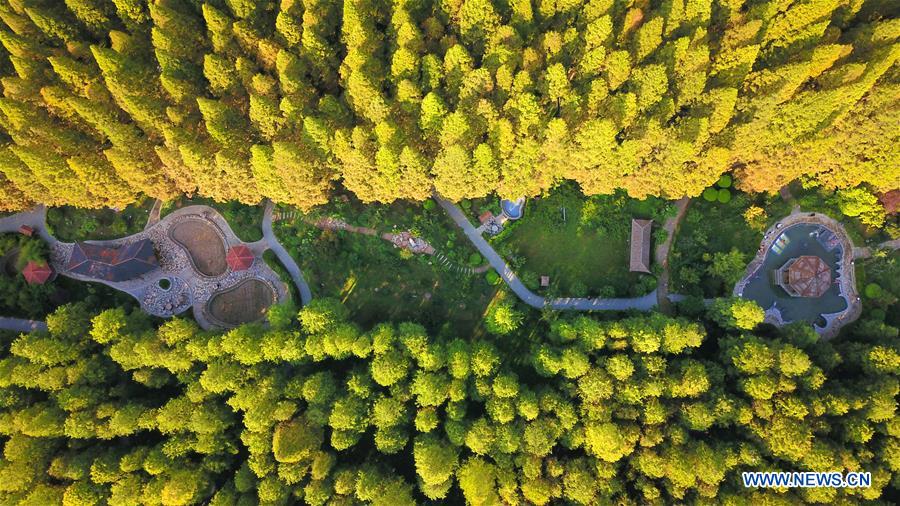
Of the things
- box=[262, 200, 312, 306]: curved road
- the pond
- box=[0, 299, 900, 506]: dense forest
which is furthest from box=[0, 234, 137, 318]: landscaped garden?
the pond

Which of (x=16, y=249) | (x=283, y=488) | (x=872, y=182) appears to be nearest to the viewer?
(x=283, y=488)

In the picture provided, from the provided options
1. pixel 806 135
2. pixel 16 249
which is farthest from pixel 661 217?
pixel 16 249

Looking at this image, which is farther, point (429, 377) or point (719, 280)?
point (719, 280)

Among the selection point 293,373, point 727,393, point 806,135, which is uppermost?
point 806,135

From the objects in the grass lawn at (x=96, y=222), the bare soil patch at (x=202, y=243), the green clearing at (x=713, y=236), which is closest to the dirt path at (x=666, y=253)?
the green clearing at (x=713, y=236)

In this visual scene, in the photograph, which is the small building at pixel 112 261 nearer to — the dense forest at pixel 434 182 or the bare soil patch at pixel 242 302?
the dense forest at pixel 434 182

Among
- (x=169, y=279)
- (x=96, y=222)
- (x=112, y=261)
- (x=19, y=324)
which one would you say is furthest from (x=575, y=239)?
(x=19, y=324)

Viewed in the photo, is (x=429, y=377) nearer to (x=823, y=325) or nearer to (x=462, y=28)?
(x=462, y=28)
